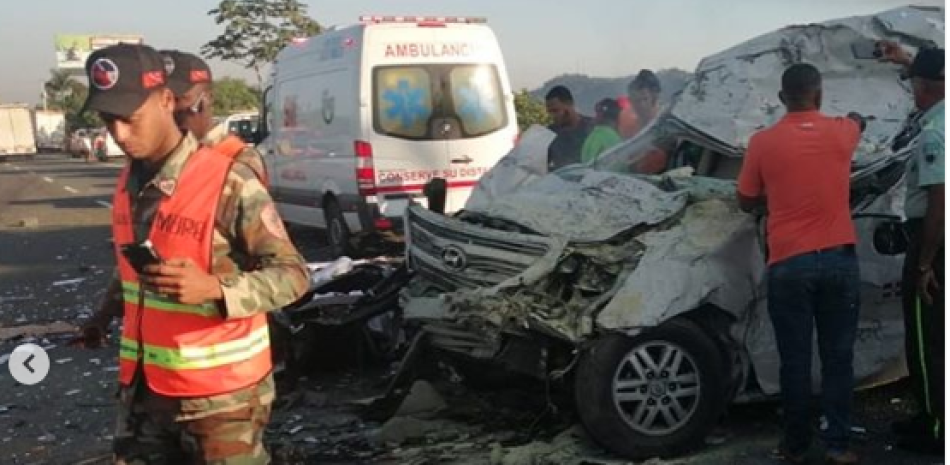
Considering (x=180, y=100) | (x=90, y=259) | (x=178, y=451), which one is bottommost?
(x=90, y=259)

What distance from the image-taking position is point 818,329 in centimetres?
457

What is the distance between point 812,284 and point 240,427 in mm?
2552

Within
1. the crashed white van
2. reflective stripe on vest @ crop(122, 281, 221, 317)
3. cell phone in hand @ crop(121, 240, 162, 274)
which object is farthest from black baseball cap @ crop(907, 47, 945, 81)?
cell phone in hand @ crop(121, 240, 162, 274)

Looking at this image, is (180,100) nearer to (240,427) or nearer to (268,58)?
(240,427)

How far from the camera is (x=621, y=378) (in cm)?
456

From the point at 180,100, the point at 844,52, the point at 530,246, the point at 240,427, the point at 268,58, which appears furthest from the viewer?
the point at 268,58

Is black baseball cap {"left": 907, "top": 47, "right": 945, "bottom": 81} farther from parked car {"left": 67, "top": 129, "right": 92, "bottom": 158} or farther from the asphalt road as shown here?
parked car {"left": 67, "top": 129, "right": 92, "bottom": 158}

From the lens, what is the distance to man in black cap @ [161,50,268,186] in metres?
2.90

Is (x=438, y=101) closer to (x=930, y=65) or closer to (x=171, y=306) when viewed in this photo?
(x=930, y=65)

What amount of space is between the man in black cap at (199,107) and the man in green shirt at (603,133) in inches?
125

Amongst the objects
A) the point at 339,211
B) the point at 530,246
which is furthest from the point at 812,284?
the point at 339,211

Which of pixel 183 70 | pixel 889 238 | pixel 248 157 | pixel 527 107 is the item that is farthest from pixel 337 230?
→ pixel 527 107

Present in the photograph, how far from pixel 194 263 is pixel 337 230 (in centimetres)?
891

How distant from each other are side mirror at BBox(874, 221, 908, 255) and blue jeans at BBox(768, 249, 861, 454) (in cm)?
42
